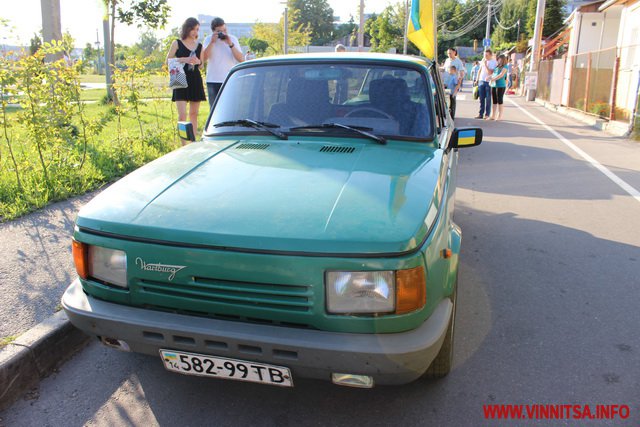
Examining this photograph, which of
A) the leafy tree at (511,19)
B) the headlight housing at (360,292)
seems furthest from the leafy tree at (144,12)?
the leafy tree at (511,19)

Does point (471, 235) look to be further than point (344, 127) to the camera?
Yes

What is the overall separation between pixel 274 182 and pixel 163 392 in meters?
1.28

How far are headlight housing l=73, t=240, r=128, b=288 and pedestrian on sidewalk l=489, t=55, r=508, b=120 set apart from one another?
1329 cm

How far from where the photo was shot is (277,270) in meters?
2.09

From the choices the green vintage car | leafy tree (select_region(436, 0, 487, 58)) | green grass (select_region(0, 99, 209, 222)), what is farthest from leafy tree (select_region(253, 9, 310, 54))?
leafy tree (select_region(436, 0, 487, 58))

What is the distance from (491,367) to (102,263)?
218 centimetres

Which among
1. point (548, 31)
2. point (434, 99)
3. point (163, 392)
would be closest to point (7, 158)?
point (163, 392)

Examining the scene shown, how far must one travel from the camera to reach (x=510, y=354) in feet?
10.0

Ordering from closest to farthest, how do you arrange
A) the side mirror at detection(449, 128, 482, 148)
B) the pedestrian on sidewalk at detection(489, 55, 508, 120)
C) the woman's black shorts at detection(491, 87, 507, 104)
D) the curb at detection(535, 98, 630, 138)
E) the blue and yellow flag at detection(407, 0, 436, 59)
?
1. the side mirror at detection(449, 128, 482, 148)
2. the blue and yellow flag at detection(407, 0, 436, 59)
3. the curb at detection(535, 98, 630, 138)
4. the pedestrian on sidewalk at detection(489, 55, 508, 120)
5. the woman's black shorts at detection(491, 87, 507, 104)

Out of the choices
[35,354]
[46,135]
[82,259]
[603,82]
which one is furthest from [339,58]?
[603,82]

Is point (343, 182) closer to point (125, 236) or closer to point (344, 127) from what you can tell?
point (344, 127)

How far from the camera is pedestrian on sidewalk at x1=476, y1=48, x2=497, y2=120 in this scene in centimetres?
1413

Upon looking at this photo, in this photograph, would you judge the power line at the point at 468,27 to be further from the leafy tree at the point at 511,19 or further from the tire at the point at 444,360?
the tire at the point at 444,360

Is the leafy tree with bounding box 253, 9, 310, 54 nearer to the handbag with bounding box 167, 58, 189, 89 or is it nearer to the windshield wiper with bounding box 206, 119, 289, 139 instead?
the handbag with bounding box 167, 58, 189, 89
